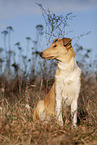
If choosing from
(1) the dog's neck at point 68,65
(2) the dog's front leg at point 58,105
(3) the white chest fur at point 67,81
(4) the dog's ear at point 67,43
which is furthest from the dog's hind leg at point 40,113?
(4) the dog's ear at point 67,43

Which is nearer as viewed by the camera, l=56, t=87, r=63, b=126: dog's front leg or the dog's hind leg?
l=56, t=87, r=63, b=126: dog's front leg

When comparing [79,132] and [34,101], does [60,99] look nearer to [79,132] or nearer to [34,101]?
[79,132]

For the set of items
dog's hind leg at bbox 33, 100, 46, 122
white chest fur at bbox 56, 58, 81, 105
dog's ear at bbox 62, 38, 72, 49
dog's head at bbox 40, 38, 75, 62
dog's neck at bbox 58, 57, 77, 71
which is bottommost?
dog's hind leg at bbox 33, 100, 46, 122

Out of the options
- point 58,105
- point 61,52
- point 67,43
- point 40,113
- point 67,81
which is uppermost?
point 67,43

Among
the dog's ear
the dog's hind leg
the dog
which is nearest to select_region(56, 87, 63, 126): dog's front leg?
the dog

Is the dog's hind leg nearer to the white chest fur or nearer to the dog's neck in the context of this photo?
the white chest fur

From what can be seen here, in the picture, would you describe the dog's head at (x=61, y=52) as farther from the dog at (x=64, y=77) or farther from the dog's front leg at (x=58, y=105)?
the dog's front leg at (x=58, y=105)

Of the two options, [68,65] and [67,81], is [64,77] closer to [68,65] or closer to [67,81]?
[67,81]

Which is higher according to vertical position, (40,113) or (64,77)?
(64,77)

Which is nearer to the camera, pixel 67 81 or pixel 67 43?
pixel 67 81

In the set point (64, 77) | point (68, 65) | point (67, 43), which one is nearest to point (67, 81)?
point (64, 77)

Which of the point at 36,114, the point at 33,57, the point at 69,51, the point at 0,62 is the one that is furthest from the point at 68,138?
the point at 0,62

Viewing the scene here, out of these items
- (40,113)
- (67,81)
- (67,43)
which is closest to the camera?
(67,81)

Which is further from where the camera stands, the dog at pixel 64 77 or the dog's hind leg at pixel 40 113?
the dog's hind leg at pixel 40 113
